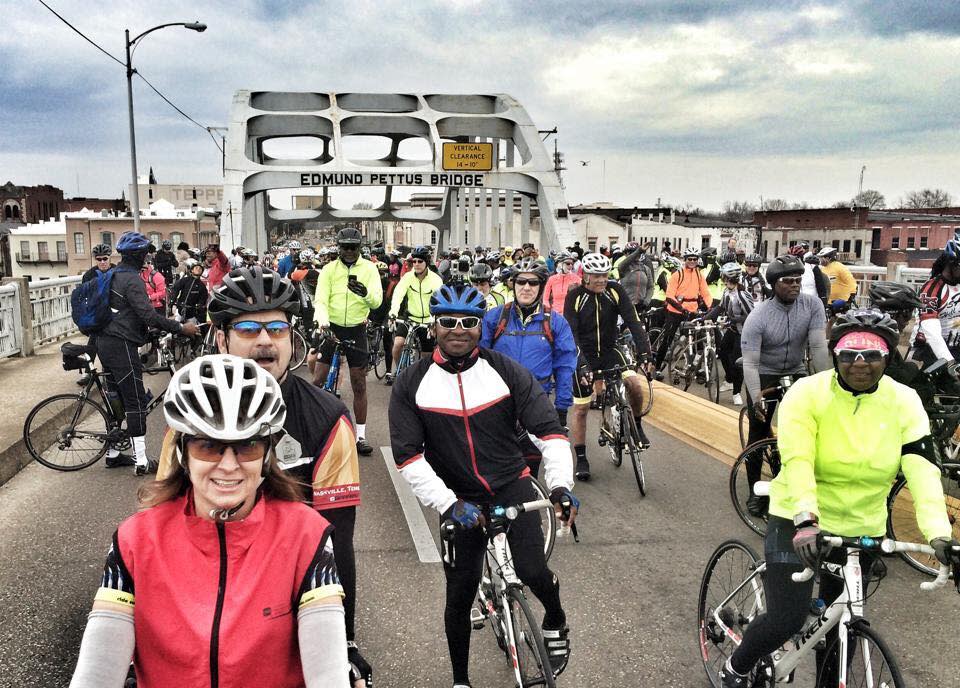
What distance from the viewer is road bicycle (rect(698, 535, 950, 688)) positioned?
2.80 metres

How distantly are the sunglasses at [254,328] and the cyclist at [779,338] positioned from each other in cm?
418

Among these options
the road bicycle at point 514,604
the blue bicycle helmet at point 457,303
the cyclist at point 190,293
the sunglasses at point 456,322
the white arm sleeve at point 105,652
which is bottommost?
the road bicycle at point 514,604

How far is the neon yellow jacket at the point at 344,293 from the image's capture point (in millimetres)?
8227

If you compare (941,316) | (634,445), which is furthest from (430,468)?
(941,316)

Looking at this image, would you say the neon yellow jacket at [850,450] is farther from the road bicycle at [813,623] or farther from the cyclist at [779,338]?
the cyclist at [779,338]

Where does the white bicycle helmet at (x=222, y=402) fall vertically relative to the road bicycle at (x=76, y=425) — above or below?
above

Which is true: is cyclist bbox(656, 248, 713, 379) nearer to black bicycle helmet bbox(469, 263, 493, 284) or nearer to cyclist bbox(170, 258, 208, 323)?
black bicycle helmet bbox(469, 263, 493, 284)

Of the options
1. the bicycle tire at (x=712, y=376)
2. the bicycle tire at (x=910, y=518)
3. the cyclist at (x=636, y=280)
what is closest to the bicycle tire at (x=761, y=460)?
the bicycle tire at (x=910, y=518)

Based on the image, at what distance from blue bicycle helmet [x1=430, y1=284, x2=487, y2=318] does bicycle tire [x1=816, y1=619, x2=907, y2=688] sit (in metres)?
2.13

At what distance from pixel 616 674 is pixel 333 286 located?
5489 mm

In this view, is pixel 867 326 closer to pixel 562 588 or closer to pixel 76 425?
pixel 562 588

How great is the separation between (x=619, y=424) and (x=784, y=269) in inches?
90.5

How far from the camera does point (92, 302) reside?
696 cm

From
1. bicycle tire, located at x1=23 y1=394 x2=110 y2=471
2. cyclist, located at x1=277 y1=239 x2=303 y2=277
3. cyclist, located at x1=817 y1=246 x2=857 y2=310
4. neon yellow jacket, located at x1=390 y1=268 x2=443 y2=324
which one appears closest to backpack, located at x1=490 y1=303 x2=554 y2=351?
bicycle tire, located at x1=23 y1=394 x2=110 y2=471
